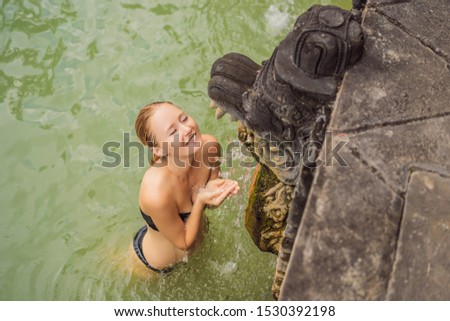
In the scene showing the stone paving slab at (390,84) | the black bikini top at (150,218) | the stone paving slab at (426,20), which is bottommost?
the black bikini top at (150,218)

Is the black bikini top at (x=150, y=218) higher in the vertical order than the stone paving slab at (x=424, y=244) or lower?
lower

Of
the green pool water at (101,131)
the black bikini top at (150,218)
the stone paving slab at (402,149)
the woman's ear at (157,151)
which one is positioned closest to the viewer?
the stone paving slab at (402,149)

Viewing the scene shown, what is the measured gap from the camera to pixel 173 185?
3.30 m

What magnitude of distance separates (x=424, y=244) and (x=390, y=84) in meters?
0.82

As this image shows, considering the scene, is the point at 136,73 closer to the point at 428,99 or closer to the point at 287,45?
the point at 287,45

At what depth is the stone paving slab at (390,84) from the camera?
231 centimetres

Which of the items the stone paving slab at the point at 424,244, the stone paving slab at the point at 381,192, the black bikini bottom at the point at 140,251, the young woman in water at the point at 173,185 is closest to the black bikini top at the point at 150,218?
the young woman in water at the point at 173,185

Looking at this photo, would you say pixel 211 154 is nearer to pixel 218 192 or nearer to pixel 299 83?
pixel 218 192

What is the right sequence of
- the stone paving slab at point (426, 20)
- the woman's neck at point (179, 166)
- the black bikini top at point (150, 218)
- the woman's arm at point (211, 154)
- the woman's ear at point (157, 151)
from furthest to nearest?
1. the woman's arm at point (211, 154)
2. the black bikini top at point (150, 218)
3. the woman's neck at point (179, 166)
4. the woman's ear at point (157, 151)
5. the stone paving slab at point (426, 20)

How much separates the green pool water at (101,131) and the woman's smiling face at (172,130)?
124cm

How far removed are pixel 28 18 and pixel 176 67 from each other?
1806 mm

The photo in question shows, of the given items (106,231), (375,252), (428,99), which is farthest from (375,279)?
(106,231)

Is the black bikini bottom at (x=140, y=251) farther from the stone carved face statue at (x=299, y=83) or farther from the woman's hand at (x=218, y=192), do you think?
the stone carved face statue at (x=299, y=83)

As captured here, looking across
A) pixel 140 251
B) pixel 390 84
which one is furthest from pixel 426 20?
pixel 140 251
